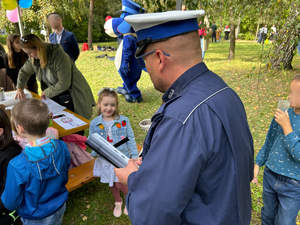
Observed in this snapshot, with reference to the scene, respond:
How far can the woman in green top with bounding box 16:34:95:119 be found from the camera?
2920 mm

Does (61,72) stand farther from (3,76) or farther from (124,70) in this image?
(124,70)

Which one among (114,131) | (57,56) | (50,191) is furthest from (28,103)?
(57,56)

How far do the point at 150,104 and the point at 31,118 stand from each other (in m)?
4.68

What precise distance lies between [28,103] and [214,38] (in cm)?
2570

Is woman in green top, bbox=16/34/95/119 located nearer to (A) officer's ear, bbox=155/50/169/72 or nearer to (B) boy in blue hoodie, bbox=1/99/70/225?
(B) boy in blue hoodie, bbox=1/99/70/225

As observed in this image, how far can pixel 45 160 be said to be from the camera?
1.80 m

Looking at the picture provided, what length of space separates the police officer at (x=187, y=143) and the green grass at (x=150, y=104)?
142cm

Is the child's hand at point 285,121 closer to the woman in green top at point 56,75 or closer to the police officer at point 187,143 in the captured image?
the police officer at point 187,143

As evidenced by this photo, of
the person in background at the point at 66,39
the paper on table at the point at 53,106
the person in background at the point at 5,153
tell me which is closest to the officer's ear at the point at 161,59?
the person in background at the point at 5,153

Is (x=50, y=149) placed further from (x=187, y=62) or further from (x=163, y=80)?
(x=187, y=62)

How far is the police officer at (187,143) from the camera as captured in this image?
2.80ft

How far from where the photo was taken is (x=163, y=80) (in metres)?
1.10

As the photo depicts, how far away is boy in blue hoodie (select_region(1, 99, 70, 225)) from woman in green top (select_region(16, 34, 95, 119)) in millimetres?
1214

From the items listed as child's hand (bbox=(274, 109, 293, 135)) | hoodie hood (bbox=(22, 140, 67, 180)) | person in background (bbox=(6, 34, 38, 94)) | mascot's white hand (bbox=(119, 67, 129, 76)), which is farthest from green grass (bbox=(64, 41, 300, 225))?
person in background (bbox=(6, 34, 38, 94))
